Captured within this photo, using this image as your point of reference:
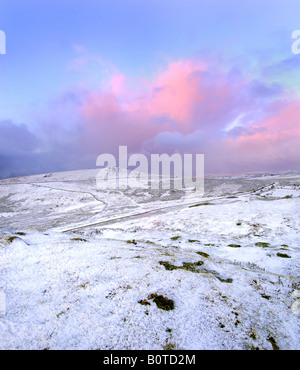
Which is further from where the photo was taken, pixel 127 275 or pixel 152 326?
pixel 127 275

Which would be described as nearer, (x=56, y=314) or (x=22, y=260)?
(x=56, y=314)

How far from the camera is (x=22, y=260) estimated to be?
909 cm

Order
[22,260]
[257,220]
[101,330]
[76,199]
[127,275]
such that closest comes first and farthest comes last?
1. [101,330]
2. [127,275]
3. [22,260]
4. [257,220]
5. [76,199]

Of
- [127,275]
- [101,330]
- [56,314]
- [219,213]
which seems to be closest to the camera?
[101,330]

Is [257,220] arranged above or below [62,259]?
below

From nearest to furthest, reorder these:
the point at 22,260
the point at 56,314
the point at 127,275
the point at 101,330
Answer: the point at 101,330 < the point at 56,314 < the point at 127,275 < the point at 22,260
